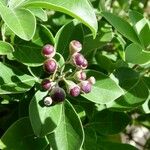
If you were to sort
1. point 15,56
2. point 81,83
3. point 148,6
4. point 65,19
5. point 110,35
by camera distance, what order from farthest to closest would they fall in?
point 148,6 < point 65,19 < point 110,35 < point 15,56 < point 81,83

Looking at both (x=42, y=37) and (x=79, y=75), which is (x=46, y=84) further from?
(x=42, y=37)

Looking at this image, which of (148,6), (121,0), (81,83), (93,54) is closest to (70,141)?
(81,83)

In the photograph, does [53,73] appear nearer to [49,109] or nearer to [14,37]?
[49,109]

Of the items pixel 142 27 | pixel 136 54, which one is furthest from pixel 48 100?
pixel 142 27

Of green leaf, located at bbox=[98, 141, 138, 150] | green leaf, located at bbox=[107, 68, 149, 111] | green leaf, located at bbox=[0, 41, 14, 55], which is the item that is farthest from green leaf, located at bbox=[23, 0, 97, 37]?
green leaf, located at bbox=[98, 141, 138, 150]

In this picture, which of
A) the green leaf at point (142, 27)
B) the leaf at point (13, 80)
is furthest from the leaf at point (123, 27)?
the leaf at point (13, 80)

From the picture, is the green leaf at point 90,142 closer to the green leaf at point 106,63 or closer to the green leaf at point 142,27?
the green leaf at point 106,63
